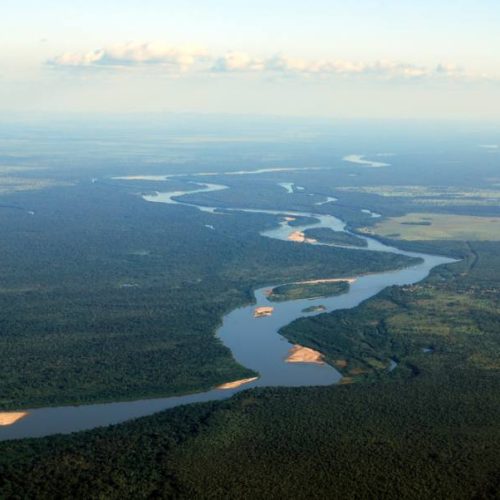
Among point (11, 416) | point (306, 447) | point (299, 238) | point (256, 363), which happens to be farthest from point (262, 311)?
point (299, 238)

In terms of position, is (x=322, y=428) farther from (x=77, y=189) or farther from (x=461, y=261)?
(x=77, y=189)

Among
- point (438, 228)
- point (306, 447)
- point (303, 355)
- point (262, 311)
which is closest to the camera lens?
point (306, 447)

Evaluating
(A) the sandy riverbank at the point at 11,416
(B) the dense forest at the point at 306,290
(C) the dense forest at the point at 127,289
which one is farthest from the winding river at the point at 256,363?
(C) the dense forest at the point at 127,289

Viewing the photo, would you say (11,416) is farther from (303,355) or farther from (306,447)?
(303,355)

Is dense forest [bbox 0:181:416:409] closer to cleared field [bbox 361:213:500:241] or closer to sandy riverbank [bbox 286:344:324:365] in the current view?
sandy riverbank [bbox 286:344:324:365]

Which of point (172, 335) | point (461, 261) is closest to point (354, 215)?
point (461, 261)

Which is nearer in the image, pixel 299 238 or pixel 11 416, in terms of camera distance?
pixel 11 416

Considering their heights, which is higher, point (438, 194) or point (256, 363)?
point (256, 363)
